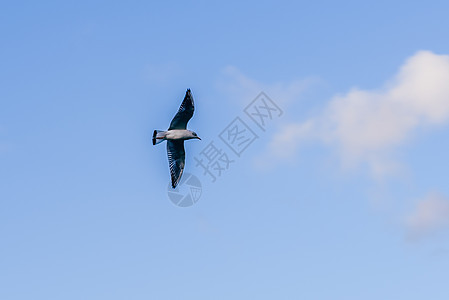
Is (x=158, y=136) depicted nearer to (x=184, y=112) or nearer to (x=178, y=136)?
(x=178, y=136)

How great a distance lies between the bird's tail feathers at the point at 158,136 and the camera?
7775cm

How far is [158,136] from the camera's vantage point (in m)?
77.9

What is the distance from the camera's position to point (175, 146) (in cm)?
8094

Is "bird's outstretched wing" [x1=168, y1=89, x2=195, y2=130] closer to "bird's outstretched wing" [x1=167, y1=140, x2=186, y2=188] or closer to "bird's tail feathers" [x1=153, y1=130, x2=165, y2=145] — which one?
"bird's tail feathers" [x1=153, y1=130, x2=165, y2=145]

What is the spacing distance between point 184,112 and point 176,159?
19.5 feet

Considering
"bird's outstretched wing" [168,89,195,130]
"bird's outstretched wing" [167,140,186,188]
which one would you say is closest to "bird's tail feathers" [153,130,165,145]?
"bird's outstretched wing" [168,89,195,130]

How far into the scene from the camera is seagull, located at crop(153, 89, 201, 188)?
78312 mm

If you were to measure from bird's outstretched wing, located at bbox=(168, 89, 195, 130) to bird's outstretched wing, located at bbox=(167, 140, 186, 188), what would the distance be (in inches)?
101

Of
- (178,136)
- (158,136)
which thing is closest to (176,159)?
(178,136)

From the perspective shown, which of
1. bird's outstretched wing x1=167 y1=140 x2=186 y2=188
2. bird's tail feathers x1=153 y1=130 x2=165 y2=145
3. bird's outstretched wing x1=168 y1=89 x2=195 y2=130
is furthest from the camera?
A: bird's outstretched wing x1=167 y1=140 x2=186 y2=188

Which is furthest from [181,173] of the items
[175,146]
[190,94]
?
[190,94]

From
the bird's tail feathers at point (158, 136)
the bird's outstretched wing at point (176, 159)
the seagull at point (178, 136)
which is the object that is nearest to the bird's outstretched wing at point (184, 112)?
the seagull at point (178, 136)

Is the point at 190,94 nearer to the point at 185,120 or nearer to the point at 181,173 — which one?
the point at 185,120

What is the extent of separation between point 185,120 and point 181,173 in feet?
19.9
